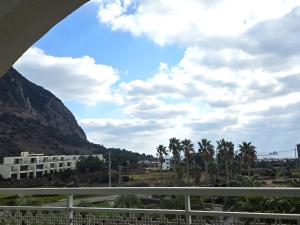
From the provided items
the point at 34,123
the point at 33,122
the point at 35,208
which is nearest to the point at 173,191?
the point at 35,208

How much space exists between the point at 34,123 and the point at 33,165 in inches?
368

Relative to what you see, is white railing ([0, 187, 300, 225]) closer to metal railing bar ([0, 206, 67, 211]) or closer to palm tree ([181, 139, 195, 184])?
metal railing bar ([0, 206, 67, 211])

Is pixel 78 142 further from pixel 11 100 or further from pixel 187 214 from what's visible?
pixel 187 214

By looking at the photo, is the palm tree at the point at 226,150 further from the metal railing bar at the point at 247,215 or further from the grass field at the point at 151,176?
the metal railing bar at the point at 247,215

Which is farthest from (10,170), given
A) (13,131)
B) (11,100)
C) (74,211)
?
(74,211)

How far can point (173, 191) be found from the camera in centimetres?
328

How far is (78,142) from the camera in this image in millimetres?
88750

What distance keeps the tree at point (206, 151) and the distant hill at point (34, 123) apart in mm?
27045

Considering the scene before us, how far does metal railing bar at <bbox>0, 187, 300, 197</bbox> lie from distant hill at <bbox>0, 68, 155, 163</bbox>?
52830 millimetres

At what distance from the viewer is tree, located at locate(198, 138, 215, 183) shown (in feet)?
179

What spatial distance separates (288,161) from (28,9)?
6373cm

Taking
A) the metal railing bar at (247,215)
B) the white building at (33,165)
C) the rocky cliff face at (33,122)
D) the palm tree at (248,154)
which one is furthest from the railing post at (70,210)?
the white building at (33,165)

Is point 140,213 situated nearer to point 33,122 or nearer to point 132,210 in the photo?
point 132,210

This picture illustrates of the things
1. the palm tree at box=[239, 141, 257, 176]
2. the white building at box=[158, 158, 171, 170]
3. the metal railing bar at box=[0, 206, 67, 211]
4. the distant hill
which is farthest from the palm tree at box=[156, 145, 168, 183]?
the metal railing bar at box=[0, 206, 67, 211]
